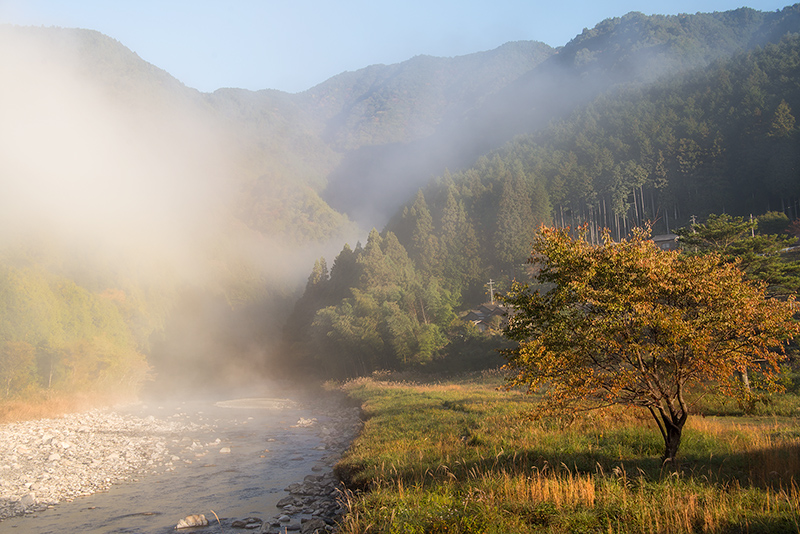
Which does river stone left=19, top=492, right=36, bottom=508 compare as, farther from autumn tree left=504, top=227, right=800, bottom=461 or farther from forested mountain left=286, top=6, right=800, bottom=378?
forested mountain left=286, top=6, right=800, bottom=378

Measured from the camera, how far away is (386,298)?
81188 millimetres

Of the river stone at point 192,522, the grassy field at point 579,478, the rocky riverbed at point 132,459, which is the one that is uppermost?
the grassy field at point 579,478

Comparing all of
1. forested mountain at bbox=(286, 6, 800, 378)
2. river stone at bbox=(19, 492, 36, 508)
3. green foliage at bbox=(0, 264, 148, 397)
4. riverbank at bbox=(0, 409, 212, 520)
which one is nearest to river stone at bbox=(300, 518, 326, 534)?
riverbank at bbox=(0, 409, 212, 520)

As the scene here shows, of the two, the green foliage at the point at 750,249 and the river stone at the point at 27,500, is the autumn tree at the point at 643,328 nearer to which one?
the river stone at the point at 27,500

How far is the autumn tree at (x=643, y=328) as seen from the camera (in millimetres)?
11500

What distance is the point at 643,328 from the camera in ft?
40.5

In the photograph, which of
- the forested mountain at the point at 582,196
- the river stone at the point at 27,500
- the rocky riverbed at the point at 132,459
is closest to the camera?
the rocky riverbed at the point at 132,459

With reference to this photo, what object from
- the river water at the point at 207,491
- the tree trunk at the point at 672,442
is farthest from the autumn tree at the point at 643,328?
the river water at the point at 207,491

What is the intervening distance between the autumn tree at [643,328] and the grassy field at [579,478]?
1.81 meters

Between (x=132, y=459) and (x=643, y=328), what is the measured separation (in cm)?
2892

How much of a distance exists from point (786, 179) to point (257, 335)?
5214 inches

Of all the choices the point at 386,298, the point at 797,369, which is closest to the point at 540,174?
the point at 386,298

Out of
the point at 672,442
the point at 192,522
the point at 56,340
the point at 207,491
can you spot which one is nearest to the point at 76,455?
the point at 207,491

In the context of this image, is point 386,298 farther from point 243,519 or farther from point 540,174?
point 540,174
